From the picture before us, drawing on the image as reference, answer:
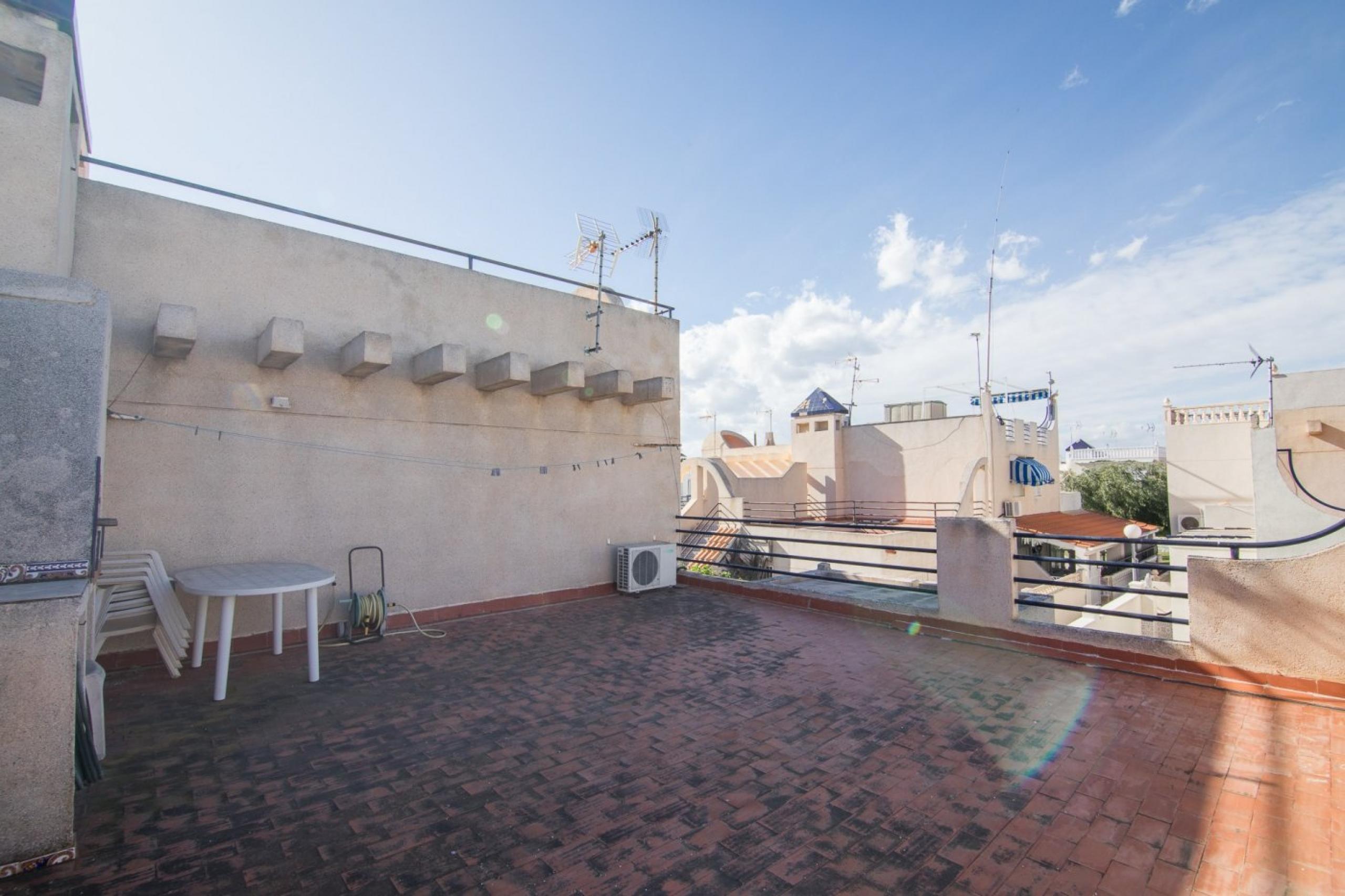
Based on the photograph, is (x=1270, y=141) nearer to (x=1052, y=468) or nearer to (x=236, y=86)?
(x=236, y=86)

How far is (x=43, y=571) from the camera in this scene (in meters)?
2.13

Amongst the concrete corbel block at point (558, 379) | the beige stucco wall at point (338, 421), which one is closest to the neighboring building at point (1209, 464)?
the beige stucco wall at point (338, 421)

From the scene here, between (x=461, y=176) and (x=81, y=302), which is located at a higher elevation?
(x=461, y=176)

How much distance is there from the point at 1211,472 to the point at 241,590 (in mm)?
27956

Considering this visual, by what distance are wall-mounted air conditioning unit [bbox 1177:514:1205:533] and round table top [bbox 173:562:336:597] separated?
1063 inches

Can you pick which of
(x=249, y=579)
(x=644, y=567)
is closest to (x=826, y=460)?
(x=644, y=567)

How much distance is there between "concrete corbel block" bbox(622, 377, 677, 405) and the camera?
7043 millimetres

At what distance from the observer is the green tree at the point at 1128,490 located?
86.7ft

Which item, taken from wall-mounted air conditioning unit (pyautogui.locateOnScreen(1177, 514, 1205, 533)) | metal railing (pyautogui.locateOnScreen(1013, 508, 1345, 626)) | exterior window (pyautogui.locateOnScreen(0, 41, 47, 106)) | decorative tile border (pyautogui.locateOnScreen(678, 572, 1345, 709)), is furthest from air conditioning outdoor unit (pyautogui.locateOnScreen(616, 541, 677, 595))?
wall-mounted air conditioning unit (pyautogui.locateOnScreen(1177, 514, 1205, 533))

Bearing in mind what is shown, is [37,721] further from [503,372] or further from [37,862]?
[503,372]

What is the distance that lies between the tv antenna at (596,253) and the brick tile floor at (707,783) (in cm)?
435

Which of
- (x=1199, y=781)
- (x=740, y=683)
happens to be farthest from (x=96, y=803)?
(x=1199, y=781)

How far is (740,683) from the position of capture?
13.0 ft

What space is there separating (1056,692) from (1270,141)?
7160mm
